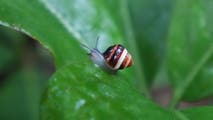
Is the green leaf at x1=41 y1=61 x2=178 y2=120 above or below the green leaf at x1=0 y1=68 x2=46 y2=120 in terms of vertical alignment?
below

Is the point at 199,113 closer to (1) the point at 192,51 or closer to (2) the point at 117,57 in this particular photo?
(2) the point at 117,57

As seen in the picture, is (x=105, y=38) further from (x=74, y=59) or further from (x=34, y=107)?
(x=34, y=107)

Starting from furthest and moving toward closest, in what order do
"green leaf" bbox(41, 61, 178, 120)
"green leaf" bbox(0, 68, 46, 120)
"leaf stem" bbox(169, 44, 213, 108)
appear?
1. "green leaf" bbox(0, 68, 46, 120)
2. "leaf stem" bbox(169, 44, 213, 108)
3. "green leaf" bbox(41, 61, 178, 120)

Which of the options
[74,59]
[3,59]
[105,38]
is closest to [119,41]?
[105,38]

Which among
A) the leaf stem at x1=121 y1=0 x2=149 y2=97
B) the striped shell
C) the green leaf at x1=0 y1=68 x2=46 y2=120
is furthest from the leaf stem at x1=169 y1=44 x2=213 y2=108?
the green leaf at x1=0 y1=68 x2=46 y2=120

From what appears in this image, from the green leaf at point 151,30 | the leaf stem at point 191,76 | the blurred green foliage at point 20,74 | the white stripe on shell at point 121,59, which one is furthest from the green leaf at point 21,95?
the white stripe on shell at point 121,59

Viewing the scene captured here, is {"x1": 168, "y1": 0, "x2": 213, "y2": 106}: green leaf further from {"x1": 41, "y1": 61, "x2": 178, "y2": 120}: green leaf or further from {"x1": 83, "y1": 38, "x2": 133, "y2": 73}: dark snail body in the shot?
{"x1": 41, "y1": 61, "x2": 178, "y2": 120}: green leaf

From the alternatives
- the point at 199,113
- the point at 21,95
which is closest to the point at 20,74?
the point at 21,95
